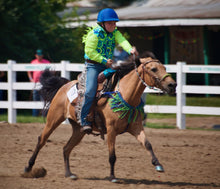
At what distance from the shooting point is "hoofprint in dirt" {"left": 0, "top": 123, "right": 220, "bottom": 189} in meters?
6.22

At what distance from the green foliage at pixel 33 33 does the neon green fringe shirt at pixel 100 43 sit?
870cm

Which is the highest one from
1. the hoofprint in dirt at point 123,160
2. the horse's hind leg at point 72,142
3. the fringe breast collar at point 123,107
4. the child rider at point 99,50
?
the child rider at point 99,50

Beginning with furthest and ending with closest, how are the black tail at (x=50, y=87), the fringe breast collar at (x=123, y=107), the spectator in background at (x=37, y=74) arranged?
the spectator in background at (x=37, y=74) → the black tail at (x=50, y=87) → the fringe breast collar at (x=123, y=107)

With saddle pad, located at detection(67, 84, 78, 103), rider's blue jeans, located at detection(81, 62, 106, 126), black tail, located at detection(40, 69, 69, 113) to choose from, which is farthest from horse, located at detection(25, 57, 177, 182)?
black tail, located at detection(40, 69, 69, 113)

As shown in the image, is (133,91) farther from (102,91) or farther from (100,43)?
(100,43)

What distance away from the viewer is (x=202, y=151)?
8.60 meters

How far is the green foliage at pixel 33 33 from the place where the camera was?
1500 cm

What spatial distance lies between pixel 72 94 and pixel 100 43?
3.31 ft

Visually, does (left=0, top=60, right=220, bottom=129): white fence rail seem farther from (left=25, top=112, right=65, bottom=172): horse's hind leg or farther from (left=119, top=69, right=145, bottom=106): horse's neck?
(left=119, top=69, right=145, bottom=106): horse's neck

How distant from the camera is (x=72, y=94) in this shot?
22.6 feet

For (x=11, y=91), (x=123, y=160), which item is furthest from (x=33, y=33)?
(x=123, y=160)

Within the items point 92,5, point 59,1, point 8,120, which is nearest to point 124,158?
point 8,120

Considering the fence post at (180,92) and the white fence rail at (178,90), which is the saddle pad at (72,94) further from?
the fence post at (180,92)

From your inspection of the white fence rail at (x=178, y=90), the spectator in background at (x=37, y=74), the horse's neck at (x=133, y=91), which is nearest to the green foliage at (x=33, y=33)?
the spectator in background at (x=37, y=74)
